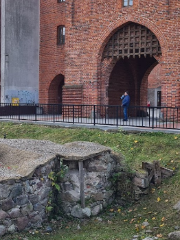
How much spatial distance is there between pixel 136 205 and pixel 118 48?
32.4 feet

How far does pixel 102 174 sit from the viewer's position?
765 centimetres

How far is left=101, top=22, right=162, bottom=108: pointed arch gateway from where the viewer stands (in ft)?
50.2

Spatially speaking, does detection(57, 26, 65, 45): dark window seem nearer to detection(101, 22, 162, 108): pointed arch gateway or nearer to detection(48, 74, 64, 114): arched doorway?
detection(48, 74, 64, 114): arched doorway

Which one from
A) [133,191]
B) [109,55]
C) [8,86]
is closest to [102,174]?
[133,191]

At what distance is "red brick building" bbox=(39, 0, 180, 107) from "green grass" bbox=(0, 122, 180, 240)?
4631 mm

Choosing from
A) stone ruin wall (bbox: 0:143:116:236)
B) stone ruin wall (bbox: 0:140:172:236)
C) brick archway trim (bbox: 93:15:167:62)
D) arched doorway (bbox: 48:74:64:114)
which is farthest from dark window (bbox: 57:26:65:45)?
stone ruin wall (bbox: 0:143:116:236)

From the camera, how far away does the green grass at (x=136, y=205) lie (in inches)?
248

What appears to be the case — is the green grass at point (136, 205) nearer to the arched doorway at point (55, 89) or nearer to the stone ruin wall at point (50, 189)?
the stone ruin wall at point (50, 189)

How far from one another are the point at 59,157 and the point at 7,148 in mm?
1208

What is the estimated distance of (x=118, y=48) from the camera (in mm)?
16062

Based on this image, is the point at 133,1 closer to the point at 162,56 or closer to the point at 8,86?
the point at 162,56

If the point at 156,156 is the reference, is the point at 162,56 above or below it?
above

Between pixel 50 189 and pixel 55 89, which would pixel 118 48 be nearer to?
pixel 55 89

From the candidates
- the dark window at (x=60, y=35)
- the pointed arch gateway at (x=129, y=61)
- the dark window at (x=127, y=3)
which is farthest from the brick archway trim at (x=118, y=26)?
the dark window at (x=60, y=35)
